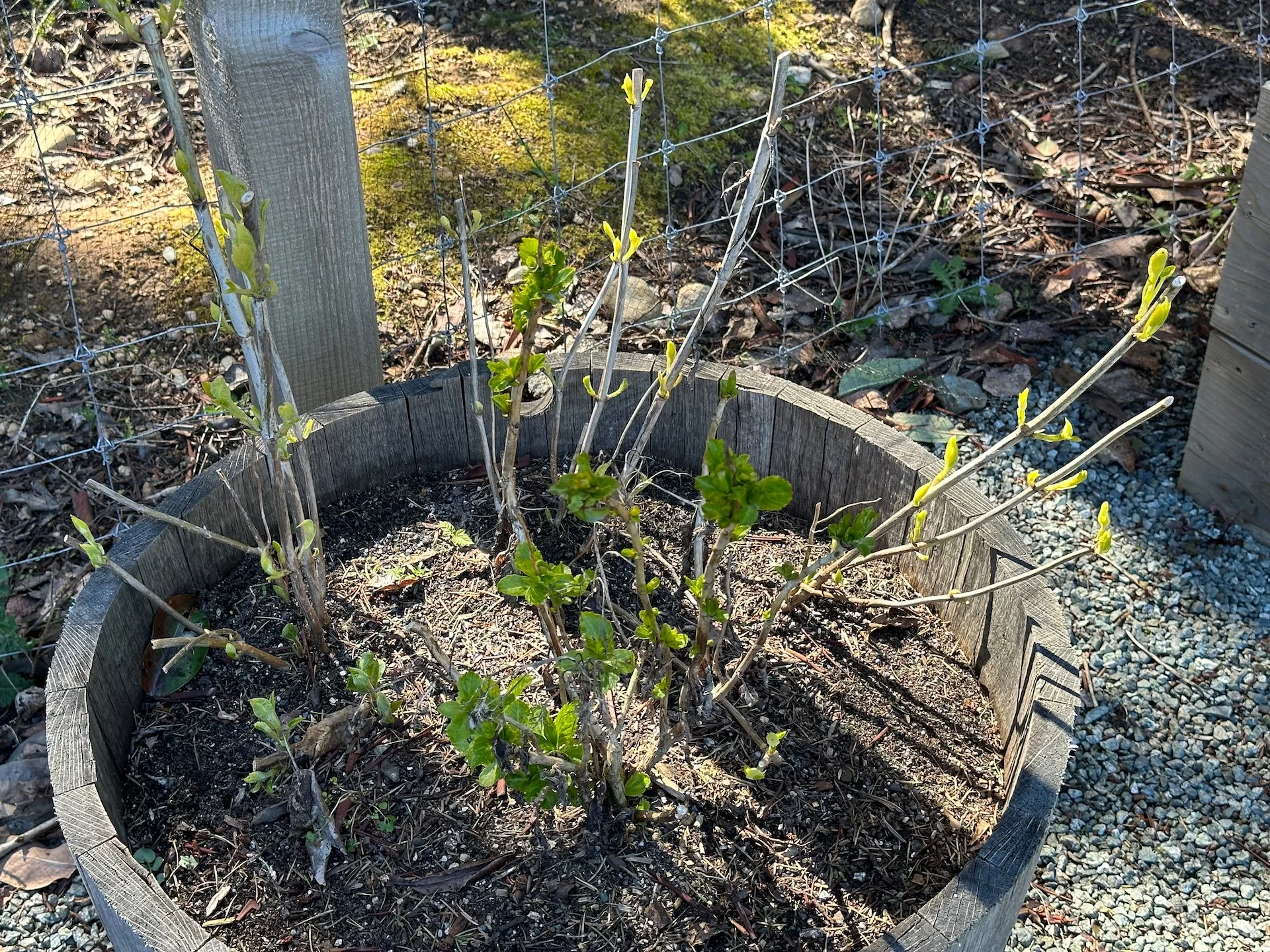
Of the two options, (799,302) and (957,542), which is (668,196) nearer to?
(799,302)

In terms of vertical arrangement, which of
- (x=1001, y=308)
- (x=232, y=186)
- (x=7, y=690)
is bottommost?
(x=7, y=690)

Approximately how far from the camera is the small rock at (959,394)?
3.61 meters

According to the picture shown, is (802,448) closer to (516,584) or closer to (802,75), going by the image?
(516,584)

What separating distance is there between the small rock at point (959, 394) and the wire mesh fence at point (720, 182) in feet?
0.84

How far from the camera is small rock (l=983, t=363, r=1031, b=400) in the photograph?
12.0 ft

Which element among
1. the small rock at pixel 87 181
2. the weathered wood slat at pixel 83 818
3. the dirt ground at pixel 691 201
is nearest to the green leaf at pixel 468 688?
the weathered wood slat at pixel 83 818

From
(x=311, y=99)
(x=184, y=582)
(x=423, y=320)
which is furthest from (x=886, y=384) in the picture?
(x=184, y=582)

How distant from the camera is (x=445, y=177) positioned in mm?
3945

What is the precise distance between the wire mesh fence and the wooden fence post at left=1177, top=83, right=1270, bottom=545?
0.67m

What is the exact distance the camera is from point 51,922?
2516 mm

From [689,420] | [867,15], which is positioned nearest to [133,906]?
[689,420]

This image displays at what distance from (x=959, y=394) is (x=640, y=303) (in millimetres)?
975

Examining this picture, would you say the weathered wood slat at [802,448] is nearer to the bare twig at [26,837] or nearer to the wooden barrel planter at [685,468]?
the wooden barrel planter at [685,468]

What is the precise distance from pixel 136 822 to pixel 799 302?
250 centimetres
